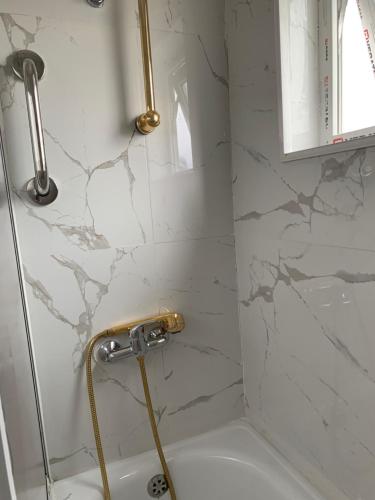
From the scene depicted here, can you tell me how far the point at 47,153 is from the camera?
956 mm

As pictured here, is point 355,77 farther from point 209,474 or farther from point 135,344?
point 209,474

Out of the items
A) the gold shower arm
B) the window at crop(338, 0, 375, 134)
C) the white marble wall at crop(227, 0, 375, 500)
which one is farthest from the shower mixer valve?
the window at crop(338, 0, 375, 134)

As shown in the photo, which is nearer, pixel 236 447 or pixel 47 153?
pixel 47 153

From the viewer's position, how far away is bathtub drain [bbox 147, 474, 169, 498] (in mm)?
1085

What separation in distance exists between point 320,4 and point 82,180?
2.49 feet

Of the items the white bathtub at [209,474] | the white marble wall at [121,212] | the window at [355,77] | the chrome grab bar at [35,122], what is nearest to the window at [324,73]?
the window at [355,77]

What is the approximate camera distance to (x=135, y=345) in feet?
3.44

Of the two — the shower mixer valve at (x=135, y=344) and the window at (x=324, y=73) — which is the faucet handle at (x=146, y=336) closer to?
the shower mixer valve at (x=135, y=344)

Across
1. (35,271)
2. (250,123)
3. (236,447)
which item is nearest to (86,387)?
(35,271)

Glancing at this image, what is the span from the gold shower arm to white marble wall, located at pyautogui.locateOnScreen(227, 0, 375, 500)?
0.94 feet

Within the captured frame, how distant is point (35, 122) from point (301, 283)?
0.78 m

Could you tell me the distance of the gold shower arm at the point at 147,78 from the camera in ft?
3.10

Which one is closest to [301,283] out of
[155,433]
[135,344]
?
[135,344]

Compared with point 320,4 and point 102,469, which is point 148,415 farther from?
point 320,4
